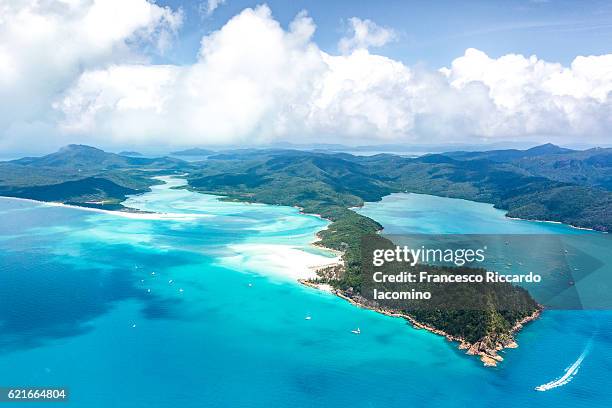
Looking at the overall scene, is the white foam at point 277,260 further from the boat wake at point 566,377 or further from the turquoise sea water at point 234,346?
the boat wake at point 566,377

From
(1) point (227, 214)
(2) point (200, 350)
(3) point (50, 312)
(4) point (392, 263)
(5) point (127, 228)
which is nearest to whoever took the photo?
(2) point (200, 350)

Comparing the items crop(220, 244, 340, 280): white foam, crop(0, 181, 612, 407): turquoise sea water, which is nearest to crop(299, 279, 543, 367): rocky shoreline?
crop(0, 181, 612, 407): turquoise sea water

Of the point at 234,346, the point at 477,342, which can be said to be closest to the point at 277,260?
the point at 234,346

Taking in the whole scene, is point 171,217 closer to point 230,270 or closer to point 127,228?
point 127,228

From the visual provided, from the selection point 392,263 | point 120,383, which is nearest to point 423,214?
point 392,263

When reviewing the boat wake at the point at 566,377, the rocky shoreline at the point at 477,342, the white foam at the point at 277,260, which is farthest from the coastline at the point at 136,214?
the boat wake at the point at 566,377

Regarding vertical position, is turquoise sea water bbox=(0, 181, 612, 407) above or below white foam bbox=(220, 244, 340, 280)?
below

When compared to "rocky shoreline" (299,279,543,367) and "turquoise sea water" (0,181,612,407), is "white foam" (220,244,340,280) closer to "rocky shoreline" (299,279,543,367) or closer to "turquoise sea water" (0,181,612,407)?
"turquoise sea water" (0,181,612,407)

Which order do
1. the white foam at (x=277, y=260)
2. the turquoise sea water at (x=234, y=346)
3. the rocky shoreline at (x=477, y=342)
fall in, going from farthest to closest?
the white foam at (x=277, y=260) < the rocky shoreline at (x=477, y=342) < the turquoise sea water at (x=234, y=346)
